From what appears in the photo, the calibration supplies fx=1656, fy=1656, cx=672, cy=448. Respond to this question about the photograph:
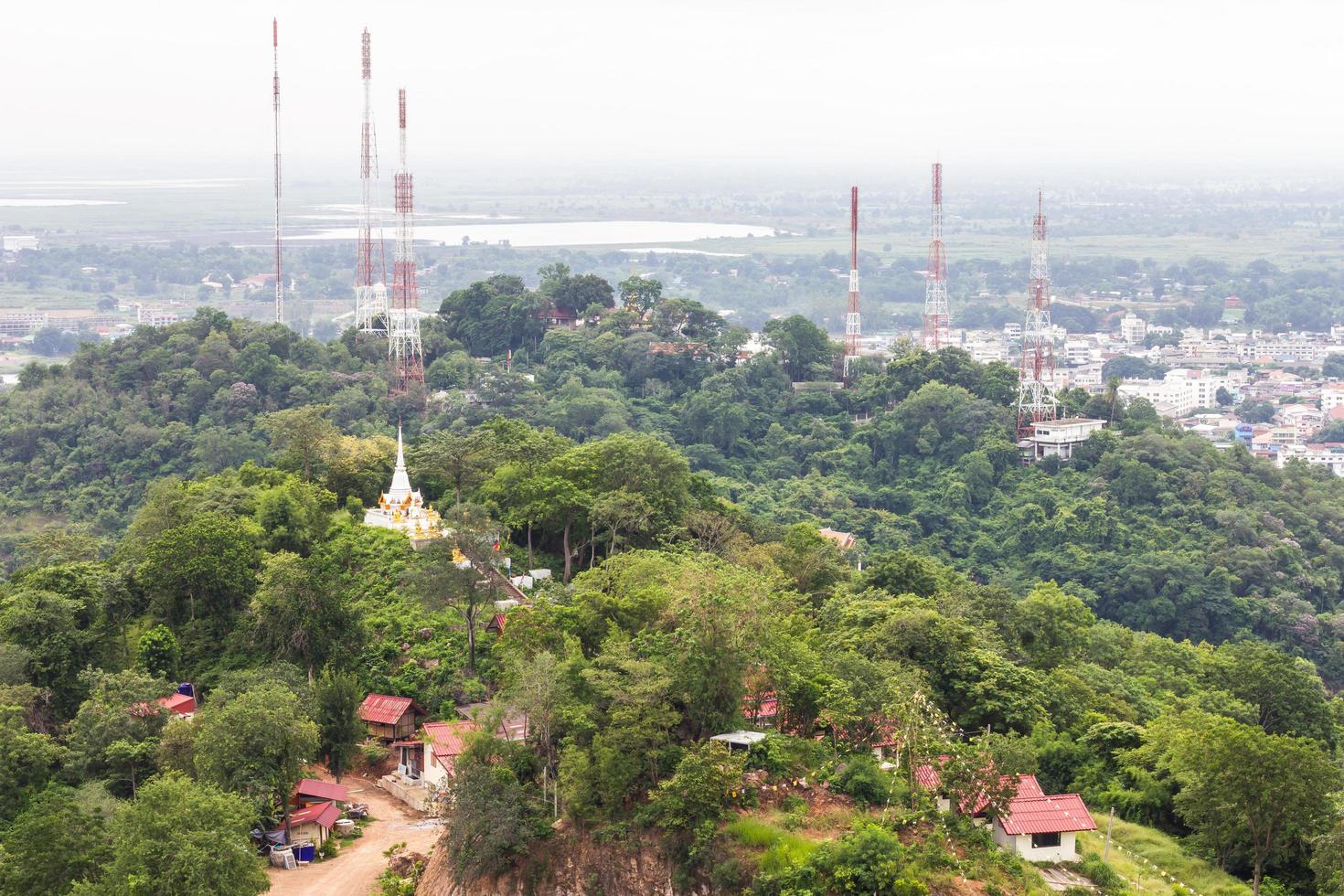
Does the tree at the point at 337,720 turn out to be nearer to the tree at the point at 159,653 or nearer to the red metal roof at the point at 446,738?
the red metal roof at the point at 446,738

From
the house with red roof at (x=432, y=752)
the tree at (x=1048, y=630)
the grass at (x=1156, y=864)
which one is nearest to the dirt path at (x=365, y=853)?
the house with red roof at (x=432, y=752)

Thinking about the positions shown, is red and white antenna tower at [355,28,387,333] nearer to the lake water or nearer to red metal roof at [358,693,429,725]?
red metal roof at [358,693,429,725]

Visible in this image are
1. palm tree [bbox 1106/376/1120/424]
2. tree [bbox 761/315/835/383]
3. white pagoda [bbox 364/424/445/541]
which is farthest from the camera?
tree [bbox 761/315/835/383]

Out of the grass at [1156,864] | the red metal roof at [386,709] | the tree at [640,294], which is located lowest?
the grass at [1156,864]

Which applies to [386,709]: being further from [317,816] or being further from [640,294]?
[640,294]

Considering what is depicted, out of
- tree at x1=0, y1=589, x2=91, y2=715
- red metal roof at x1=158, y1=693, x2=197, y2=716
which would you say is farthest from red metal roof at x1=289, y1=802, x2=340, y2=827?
tree at x1=0, y1=589, x2=91, y2=715

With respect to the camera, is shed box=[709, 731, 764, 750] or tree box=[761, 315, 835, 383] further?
tree box=[761, 315, 835, 383]

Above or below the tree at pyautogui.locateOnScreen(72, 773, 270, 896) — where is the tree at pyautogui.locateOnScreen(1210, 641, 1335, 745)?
below
